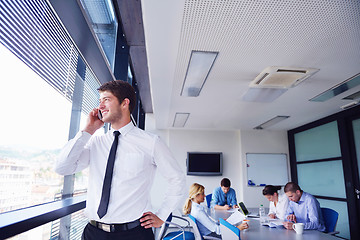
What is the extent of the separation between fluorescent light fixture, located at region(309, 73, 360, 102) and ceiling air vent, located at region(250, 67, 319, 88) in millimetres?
782

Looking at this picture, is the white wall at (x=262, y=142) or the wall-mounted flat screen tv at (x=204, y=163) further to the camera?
the white wall at (x=262, y=142)

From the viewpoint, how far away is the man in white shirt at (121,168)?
1.36 meters

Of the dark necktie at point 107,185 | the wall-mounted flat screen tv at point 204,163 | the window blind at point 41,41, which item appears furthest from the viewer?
the wall-mounted flat screen tv at point 204,163

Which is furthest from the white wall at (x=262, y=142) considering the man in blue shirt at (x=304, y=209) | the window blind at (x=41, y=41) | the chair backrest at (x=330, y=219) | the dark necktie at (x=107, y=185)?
the dark necktie at (x=107, y=185)

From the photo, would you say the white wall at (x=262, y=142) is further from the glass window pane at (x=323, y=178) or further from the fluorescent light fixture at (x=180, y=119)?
the fluorescent light fixture at (x=180, y=119)

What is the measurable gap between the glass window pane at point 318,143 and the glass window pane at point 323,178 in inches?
8.0

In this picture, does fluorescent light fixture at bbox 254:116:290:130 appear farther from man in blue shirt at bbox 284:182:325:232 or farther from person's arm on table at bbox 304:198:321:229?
person's arm on table at bbox 304:198:321:229

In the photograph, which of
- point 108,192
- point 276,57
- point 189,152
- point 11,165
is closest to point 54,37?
point 11,165

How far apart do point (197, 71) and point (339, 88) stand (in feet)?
7.69

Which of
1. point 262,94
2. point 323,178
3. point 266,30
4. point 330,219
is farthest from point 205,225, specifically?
point 323,178

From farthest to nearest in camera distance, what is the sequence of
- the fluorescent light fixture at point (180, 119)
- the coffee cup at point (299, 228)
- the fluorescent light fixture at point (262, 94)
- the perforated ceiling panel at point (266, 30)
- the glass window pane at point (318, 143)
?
the fluorescent light fixture at point (180, 119) < the glass window pane at point (318, 143) < the fluorescent light fixture at point (262, 94) < the coffee cup at point (299, 228) < the perforated ceiling panel at point (266, 30)

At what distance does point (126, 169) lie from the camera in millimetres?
1437

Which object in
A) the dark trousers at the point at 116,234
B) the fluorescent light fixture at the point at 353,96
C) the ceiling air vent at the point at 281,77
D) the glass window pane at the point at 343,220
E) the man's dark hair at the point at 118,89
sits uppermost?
the fluorescent light fixture at the point at 353,96

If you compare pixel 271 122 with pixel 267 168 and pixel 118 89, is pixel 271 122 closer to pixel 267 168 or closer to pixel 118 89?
pixel 267 168
